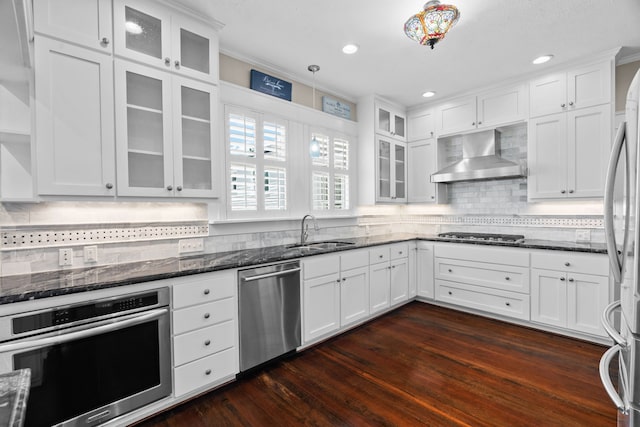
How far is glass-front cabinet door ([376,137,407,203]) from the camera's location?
13.4 feet

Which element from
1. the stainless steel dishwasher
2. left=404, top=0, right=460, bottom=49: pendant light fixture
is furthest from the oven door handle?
left=404, top=0, right=460, bottom=49: pendant light fixture

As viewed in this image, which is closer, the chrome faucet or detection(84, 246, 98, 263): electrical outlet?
detection(84, 246, 98, 263): electrical outlet

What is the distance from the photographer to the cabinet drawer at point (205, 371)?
1.97 metres

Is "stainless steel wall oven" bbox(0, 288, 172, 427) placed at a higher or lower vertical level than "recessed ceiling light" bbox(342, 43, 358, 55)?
lower

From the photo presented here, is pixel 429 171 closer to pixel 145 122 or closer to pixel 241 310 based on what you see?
pixel 241 310

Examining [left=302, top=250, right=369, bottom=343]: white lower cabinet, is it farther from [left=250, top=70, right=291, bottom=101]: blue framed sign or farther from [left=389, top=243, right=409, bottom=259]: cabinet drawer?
[left=250, top=70, right=291, bottom=101]: blue framed sign

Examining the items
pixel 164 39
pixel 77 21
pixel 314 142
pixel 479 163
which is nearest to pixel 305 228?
pixel 314 142

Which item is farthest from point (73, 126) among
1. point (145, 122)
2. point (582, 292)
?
point (582, 292)

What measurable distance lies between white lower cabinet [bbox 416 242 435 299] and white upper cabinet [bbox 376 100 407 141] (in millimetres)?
1560

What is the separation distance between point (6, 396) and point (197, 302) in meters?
1.31

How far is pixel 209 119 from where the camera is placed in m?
2.43

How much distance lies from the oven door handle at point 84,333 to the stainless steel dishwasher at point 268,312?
60cm

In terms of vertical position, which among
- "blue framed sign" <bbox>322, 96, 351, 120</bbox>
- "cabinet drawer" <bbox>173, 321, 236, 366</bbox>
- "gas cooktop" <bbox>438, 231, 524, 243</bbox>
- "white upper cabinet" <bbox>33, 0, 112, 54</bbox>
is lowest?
"cabinet drawer" <bbox>173, 321, 236, 366</bbox>

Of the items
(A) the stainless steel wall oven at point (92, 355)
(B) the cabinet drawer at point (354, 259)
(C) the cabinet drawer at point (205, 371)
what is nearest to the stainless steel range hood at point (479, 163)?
(B) the cabinet drawer at point (354, 259)
